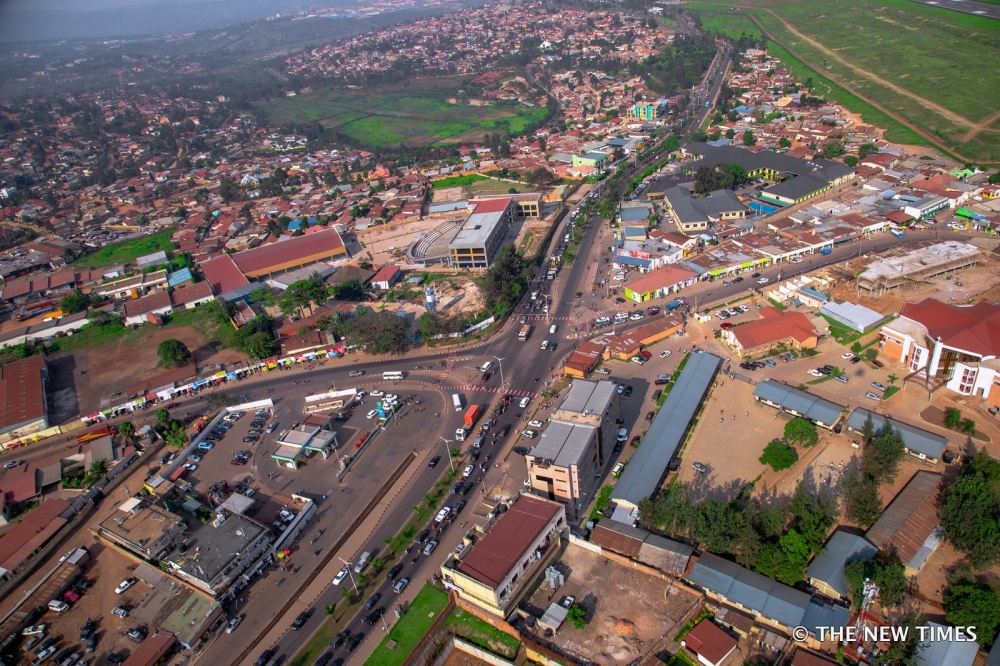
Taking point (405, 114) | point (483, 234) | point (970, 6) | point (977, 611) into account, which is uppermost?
point (970, 6)

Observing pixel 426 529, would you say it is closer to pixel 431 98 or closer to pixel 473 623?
pixel 473 623

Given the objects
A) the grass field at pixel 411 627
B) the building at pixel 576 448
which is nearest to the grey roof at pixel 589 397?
the building at pixel 576 448

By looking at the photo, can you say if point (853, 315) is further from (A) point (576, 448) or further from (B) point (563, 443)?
(B) point (563, 443)

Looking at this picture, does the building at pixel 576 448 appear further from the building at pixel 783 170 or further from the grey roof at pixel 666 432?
the building at pixel 783 170

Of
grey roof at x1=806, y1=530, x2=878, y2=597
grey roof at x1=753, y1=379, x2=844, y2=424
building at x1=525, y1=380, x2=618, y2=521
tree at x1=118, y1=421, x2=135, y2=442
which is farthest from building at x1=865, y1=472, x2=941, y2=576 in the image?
tree at x1=118, y1=421, x2=135, y2=442

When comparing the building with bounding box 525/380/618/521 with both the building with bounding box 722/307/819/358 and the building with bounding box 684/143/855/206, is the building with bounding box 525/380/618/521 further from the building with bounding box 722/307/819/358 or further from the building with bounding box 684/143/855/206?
the building with bounding box 684/143/855/206

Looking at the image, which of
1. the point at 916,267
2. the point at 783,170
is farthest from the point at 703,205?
the point at 916,267

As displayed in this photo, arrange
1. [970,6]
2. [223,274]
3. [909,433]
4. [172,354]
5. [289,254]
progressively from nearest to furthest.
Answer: [909,433] → [172,354] → [223,274] → [289,254] → [970,6]
